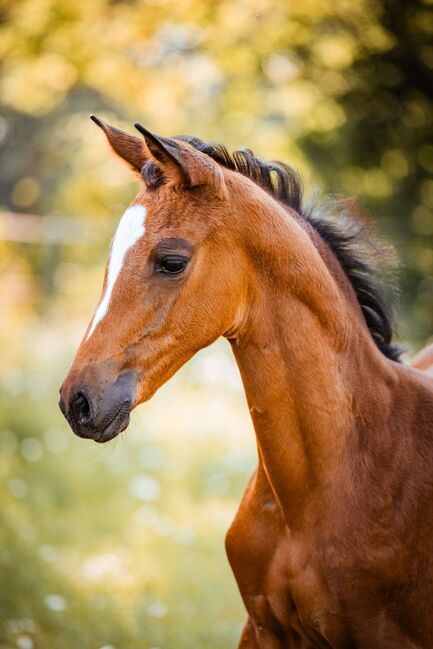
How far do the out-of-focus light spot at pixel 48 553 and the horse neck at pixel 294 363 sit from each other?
9.50 feet

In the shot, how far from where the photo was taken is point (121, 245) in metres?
2.50

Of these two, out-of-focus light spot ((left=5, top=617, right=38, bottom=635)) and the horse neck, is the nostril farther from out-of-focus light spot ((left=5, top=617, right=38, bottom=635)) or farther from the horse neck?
out-of-focus light spot ((left=5, top=617, right=38, bottom=635))

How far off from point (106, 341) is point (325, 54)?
9253 mm

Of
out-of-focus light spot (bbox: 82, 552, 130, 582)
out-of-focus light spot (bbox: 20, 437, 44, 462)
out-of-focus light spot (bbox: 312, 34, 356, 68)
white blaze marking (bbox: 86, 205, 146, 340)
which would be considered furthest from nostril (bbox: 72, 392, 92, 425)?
out-of-focus light spot (bbox: 312, 34, 356, 68)

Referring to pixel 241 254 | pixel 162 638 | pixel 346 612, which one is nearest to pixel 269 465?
pixel 346 612

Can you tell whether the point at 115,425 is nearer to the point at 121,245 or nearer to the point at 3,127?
the point at 121,245

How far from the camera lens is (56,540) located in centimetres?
564

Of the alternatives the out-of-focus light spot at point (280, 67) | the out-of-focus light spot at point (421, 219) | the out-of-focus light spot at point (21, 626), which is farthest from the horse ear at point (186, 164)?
the out-of-focus light spot at point (421, 219)

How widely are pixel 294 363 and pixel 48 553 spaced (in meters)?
3.24

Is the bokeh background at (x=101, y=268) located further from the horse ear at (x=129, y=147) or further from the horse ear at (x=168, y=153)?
the horse ear at (x=168, y=153)

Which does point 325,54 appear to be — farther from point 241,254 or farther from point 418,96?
point 241,254

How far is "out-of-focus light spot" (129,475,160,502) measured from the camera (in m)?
6.32

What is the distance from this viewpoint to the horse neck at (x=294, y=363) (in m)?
2.68

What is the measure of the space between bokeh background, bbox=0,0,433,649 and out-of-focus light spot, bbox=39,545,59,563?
1cm
